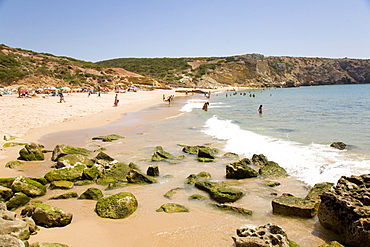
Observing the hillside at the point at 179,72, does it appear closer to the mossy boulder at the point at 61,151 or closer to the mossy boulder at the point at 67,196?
the mossy boulder at the point at 61,151

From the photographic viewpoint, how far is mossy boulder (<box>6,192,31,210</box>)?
5004 millimetres

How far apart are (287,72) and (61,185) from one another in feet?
411

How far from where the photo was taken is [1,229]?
3.38 meters

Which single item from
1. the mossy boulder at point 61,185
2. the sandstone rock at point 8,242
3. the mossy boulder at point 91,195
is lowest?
the mossy boulder at point 61,185

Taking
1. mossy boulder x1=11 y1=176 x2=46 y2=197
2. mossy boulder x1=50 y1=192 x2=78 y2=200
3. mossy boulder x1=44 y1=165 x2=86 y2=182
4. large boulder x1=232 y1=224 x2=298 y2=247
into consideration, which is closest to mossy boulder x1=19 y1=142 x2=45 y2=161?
mossy boulder x1=44 y1=165 x2=86 y2=182

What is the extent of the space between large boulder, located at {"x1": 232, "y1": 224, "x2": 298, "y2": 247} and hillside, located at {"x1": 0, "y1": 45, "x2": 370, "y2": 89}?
48.6m

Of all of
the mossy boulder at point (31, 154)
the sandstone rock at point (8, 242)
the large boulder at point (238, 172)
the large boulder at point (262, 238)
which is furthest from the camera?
the mossy boulder at point (31, 154)

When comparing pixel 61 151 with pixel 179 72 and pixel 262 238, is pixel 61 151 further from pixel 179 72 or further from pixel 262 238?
pixel 179 72

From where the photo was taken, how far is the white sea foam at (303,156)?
23.8 ft

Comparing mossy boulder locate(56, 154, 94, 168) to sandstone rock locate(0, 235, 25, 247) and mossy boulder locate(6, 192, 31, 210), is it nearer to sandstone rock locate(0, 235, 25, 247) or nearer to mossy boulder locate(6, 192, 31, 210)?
mossy boulder locate(6, 192, 31, 210)

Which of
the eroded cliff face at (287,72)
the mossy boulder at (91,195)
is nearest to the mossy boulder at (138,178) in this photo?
the mossy boulder at (91,195)

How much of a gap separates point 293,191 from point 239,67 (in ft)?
307

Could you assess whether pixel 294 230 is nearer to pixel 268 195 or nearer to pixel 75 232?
pixel 268 195

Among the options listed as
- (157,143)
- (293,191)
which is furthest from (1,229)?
(157,143)
